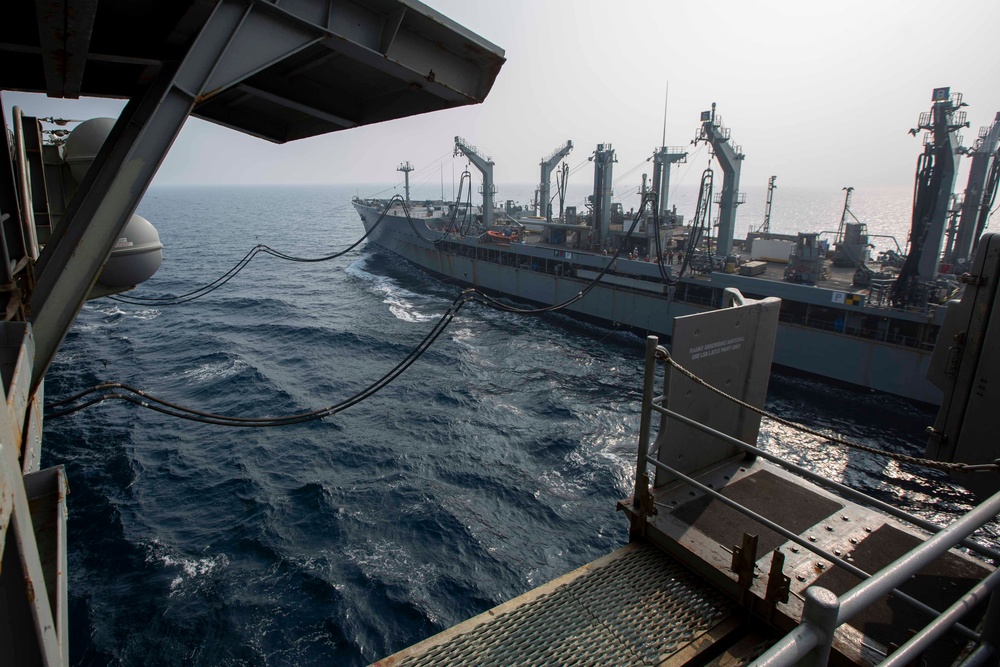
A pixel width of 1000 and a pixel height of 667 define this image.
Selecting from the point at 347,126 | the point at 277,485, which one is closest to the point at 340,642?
the point at 277,485

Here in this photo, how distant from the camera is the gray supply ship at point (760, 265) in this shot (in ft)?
75.3

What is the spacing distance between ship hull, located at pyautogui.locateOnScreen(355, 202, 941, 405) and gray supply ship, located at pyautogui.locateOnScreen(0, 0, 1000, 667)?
52.6ft

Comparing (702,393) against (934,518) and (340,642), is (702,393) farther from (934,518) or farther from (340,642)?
(934,518)

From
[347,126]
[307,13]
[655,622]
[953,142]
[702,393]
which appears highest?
[953,142]

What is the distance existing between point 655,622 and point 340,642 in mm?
8599

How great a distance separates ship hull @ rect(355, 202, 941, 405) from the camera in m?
22.5

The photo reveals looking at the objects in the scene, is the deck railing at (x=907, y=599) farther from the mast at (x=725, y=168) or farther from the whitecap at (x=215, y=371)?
the mast at (x=725, y=168)

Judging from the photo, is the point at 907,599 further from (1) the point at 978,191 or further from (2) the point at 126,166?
(1) the point at 978,191

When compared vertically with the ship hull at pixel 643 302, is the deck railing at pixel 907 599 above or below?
above

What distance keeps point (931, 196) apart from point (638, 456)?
27.9 metres

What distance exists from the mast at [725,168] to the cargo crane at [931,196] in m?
9.45

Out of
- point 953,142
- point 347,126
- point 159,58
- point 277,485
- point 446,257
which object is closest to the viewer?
point 159,58

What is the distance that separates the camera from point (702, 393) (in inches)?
178

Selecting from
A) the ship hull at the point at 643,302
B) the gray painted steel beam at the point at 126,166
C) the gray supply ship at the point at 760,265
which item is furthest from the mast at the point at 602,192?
the gray painted steel beam at the point at 126,166
